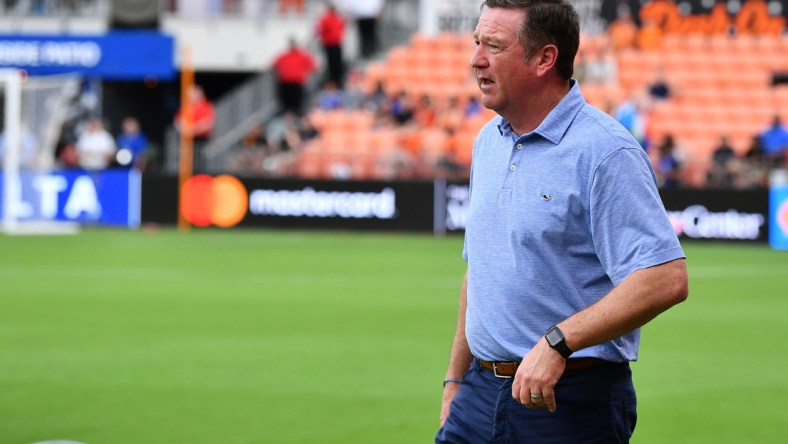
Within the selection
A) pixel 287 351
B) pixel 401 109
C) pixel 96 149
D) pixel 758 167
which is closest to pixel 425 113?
pixel 401 109

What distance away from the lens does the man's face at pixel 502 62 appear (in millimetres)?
4199

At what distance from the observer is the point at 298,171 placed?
94.7 feet

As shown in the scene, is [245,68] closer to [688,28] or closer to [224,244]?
[688,28]

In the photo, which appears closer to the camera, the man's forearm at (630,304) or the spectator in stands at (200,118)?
the man's forearm at (630,304)

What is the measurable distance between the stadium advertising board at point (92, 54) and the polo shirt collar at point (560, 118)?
26.6 meters

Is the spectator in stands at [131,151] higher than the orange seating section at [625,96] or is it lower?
lower

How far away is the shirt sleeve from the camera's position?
3.98m

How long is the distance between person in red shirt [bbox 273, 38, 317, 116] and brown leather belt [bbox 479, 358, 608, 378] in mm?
28634

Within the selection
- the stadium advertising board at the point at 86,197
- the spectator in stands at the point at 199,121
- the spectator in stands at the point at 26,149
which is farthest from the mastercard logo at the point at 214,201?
the spectator in stands at the point at 26,149

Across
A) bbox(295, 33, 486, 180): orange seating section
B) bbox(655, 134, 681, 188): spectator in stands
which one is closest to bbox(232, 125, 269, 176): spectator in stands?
bbox(295, 33, 486, 180): orange seating section

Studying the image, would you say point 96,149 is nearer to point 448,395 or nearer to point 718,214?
point 718,214

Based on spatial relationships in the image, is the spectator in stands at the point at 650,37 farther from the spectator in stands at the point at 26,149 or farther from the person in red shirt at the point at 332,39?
the spectator in stands at the point at 26,149

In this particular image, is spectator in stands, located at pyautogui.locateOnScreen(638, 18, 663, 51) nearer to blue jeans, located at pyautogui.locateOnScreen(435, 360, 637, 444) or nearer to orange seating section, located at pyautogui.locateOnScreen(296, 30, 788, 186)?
orange seating section, located at pyautogui.locateOnScreen(296, 30, 788, 186)

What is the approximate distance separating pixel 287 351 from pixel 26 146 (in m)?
19.0
